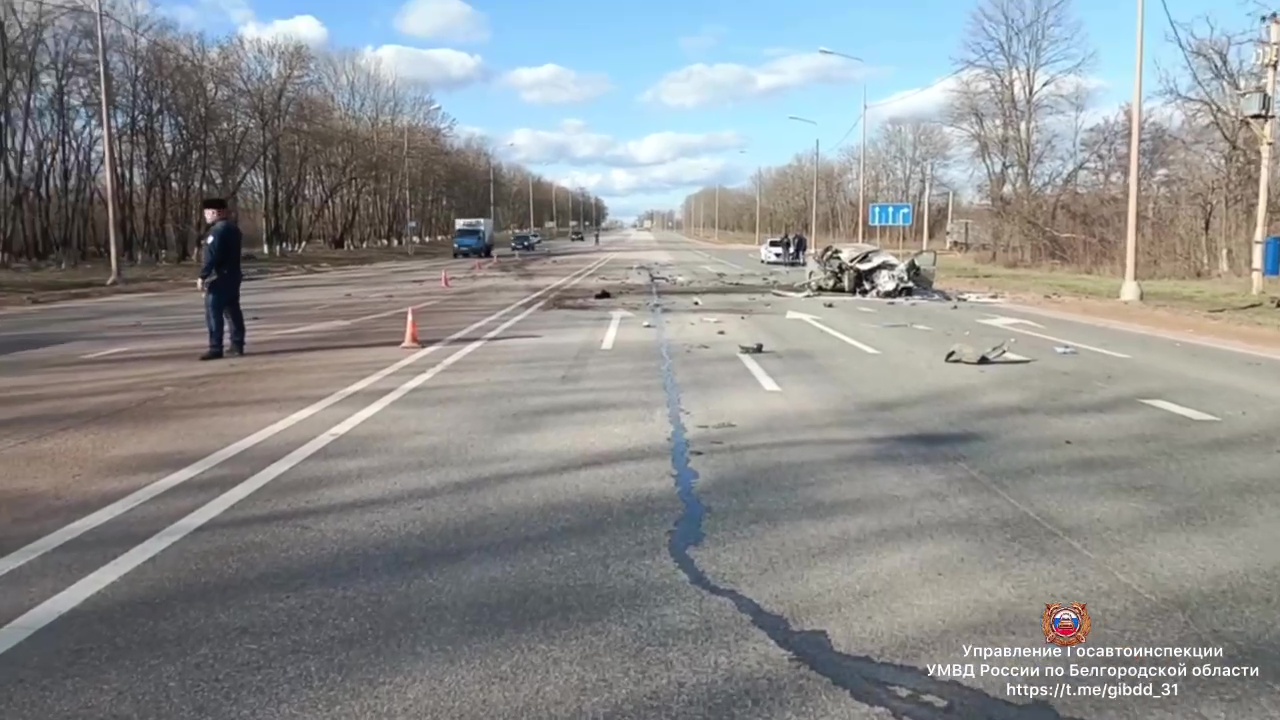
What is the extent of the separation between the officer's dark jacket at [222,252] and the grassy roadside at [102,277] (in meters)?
18.8

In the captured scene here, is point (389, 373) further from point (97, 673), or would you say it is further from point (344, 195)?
point (344, 195)

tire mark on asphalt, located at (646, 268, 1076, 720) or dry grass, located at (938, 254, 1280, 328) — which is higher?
dry grass, located at (938, 254, 1280, 328)

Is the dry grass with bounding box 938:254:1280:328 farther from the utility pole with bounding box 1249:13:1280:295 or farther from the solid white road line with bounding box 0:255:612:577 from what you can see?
the solid white road line with bounding box 0:255:612:577

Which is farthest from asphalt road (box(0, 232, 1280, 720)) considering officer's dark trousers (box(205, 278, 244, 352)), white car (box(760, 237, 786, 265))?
white car (box(760, 237, 786, 265))

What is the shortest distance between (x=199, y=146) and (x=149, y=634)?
60.8m

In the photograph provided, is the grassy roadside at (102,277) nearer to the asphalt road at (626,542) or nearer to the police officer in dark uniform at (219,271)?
the police officer in dark uniform at (219,271)

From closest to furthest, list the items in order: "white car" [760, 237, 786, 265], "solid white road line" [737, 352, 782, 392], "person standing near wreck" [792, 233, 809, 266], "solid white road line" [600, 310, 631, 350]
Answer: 1. "solid white road line" [737, 352, 782, 392]
2. "solid white road line" [600, 310, 631, 350]
3. "person standing near wreck" [792, 233, 809, 266]
4. "white car" [760, 237, 786, 265]

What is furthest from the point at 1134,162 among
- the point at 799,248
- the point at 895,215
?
the point at 799,248

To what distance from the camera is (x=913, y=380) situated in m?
12.2

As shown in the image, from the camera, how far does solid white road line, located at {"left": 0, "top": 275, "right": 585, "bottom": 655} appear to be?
454 centimetres

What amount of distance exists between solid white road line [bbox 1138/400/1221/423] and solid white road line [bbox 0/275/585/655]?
7.63 meters

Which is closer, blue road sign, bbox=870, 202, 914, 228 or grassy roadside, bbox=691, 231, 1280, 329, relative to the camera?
grassy roadside, bbox=691, 231, 1280, 329

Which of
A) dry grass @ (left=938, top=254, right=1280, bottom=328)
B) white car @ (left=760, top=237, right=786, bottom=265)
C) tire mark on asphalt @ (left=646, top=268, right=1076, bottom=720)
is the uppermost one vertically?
white car @ (left=760, top=237, right=786, bottom=265)

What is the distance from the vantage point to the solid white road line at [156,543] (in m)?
4.54
